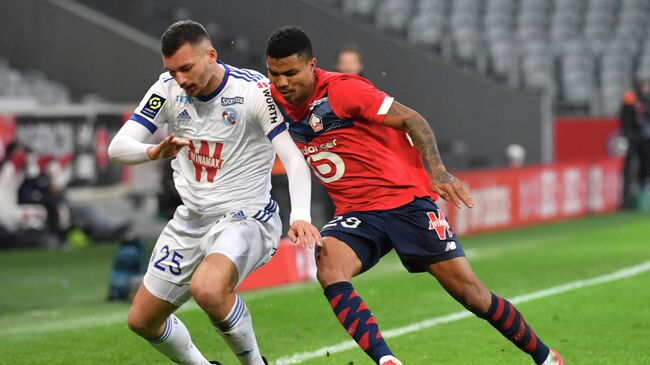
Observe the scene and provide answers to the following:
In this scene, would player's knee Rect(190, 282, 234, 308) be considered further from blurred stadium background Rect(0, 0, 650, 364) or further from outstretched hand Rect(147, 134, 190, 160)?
blurred stadium background Rect(0, 0, 650, 364)

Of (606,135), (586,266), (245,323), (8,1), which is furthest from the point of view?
(606,135)

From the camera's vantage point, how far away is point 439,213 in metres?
6.66

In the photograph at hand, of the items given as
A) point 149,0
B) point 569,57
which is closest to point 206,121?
point 149,0

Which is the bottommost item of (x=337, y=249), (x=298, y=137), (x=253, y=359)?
(x=253, y=359)

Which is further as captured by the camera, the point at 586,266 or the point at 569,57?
the point at 569,57

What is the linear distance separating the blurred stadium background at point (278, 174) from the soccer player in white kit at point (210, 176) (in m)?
5.99

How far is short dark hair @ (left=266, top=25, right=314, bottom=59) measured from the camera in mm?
6207

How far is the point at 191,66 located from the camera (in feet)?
20.6

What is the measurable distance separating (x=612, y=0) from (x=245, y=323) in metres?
26.2

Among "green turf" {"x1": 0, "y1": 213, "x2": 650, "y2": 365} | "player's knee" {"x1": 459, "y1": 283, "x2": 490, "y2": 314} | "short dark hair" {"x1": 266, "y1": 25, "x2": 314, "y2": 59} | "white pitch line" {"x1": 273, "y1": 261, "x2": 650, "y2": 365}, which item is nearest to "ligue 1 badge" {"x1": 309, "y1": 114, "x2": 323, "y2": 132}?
"short dark hair" {"x1": 266, "y1": 25, "x2": 314, "y2": 59}

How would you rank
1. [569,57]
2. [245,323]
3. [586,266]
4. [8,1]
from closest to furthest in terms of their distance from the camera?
[245,323] < [586,266] < [8,1] < [569,57]

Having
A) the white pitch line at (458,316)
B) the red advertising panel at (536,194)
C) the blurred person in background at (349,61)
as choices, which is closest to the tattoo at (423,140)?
the white pitch line at (458,316)

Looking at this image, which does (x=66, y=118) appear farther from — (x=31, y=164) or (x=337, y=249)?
(x=337, y=249)

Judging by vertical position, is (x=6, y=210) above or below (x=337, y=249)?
below
